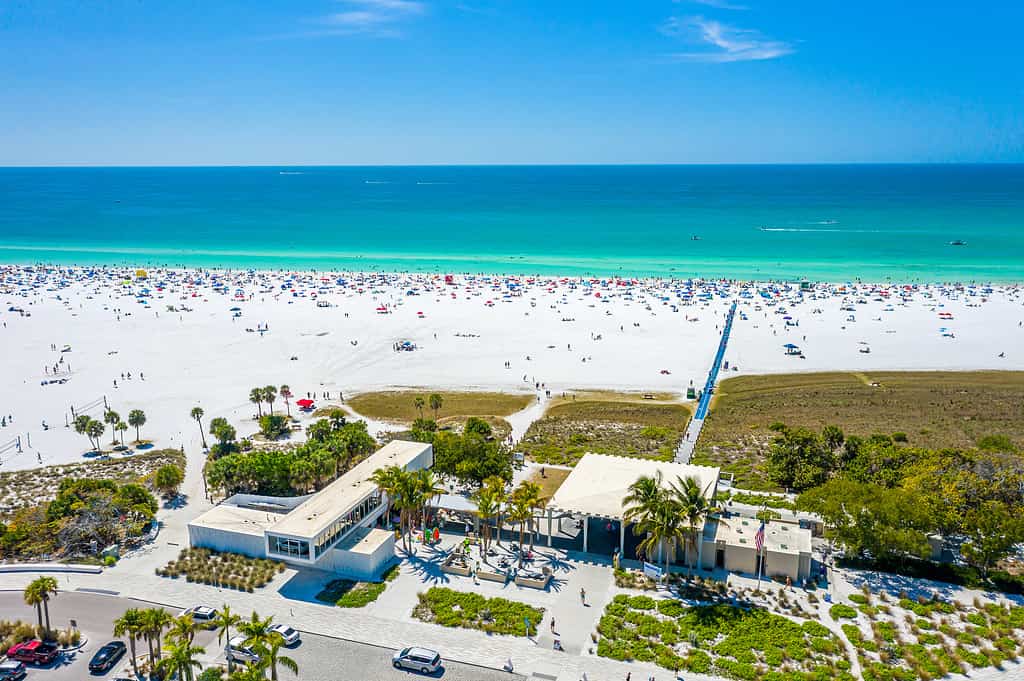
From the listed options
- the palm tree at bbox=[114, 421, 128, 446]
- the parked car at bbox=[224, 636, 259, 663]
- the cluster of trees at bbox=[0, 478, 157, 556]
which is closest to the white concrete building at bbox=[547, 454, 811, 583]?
the parked car at bbox=[224, 636, 259, 663]

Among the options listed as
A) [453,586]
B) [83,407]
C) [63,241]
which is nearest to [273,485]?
[453,586]

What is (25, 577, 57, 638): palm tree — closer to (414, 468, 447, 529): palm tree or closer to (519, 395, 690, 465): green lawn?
(414, 468, 447, 529): palm tree

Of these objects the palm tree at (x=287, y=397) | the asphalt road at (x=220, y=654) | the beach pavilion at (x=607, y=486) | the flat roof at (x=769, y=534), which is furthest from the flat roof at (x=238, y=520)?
the flat roof at (x=769, y=534)

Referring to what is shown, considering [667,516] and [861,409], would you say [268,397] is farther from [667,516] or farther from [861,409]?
[861,409]

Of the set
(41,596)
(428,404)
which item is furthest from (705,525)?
(428,404)

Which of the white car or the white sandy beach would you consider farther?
the white sandy beach

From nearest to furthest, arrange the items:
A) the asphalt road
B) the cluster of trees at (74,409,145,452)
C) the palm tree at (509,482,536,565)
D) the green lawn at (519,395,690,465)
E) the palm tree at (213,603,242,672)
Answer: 1. the palm tree at (213,603,242,672)
2. the asphalt road
3. the palm tree at (509,482,536,565)
4. the green lawn at (519,395,690,465)
5. the cluster of trees at (74,409,145,452)

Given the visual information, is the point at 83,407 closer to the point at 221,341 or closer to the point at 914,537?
the point at 221,341
